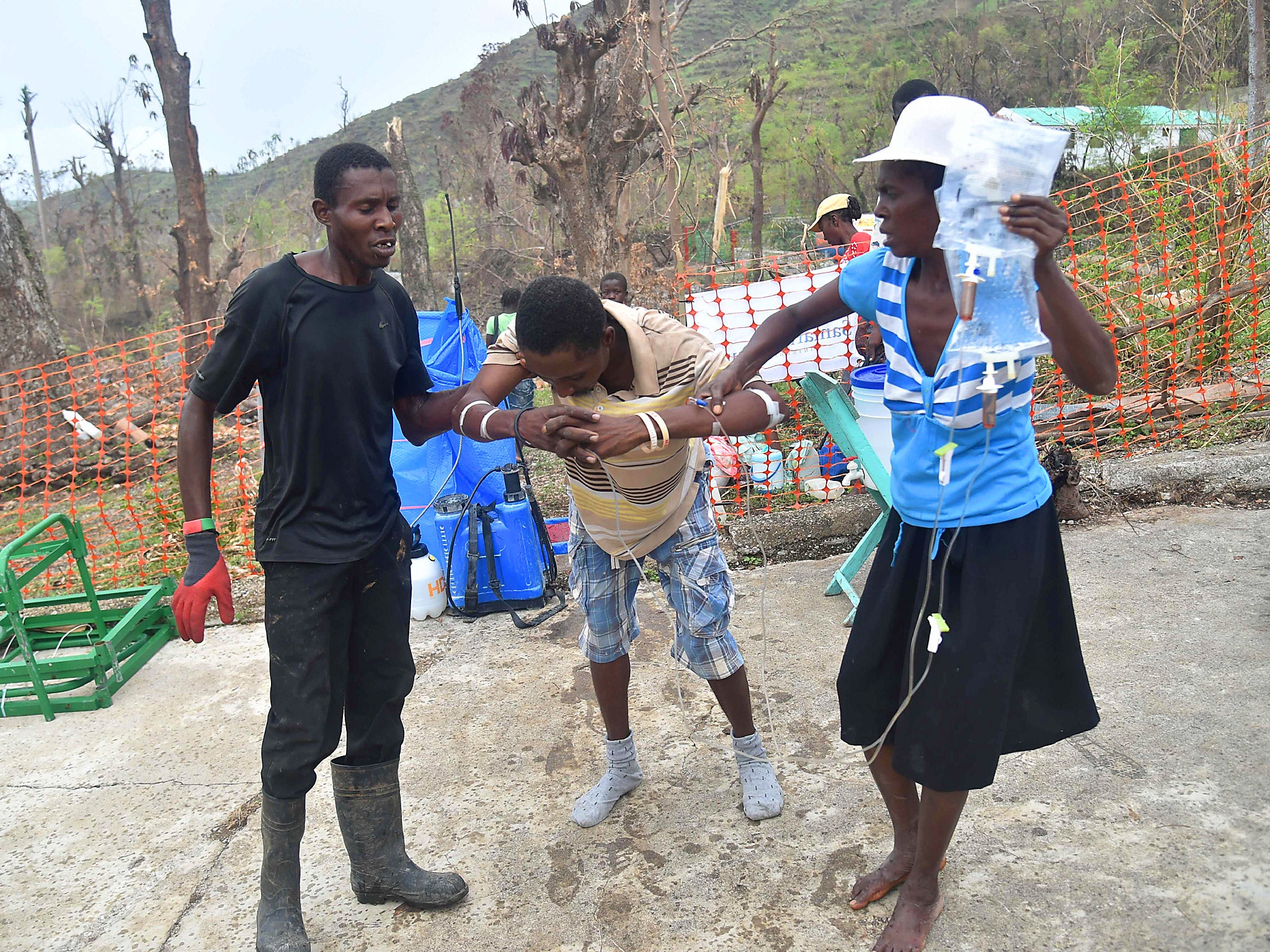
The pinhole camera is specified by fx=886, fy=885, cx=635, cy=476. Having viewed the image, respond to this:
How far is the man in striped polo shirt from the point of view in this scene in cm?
223

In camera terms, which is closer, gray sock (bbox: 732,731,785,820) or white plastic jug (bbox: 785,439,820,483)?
gray sock (bbox: 732,731,785,820)

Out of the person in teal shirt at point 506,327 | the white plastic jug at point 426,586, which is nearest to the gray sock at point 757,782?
the white plastic jug at point 426,586

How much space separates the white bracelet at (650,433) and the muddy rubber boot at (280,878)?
1.31m

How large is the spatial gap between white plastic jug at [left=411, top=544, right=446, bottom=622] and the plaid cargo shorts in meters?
1.91

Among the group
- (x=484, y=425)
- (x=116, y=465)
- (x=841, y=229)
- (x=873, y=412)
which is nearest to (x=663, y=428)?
(x=484, y=425)

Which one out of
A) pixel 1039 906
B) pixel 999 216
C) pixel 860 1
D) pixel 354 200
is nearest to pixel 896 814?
pixel 1039 906

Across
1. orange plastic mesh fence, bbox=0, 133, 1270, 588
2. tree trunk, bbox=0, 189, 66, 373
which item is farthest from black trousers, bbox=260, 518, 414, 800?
tree trunk, bbox=0, 189, 66, 373

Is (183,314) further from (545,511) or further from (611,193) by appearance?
(545,511)

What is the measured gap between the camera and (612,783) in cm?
290

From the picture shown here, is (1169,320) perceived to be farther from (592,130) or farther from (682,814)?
(592,130)

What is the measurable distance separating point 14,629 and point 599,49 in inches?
291

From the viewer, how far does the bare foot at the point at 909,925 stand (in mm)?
2129

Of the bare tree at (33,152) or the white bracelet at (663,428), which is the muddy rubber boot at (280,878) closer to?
the white bracelet at (663,428)

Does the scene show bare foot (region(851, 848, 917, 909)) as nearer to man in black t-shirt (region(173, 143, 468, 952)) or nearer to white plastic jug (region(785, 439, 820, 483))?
man in black t-shirt (region(173, 143, 468, 952))
